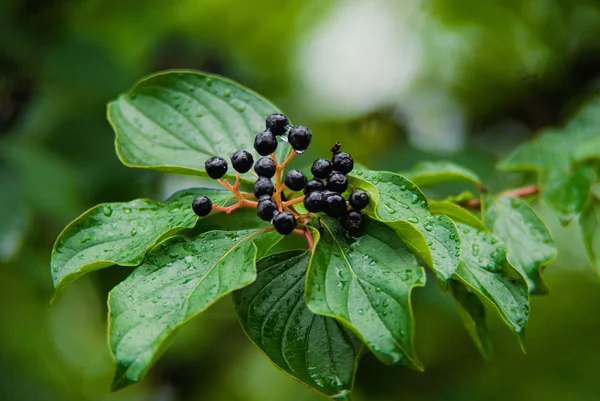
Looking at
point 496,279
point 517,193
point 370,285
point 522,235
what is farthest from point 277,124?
Result: point 517,193

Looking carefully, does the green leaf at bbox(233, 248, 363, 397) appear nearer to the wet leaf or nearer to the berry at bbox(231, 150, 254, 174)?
the berry at bbox(231, 150, 254, 174)

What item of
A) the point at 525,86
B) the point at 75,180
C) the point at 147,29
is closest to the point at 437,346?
the point at 525,86

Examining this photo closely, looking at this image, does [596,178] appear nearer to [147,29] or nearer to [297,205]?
[297,205]

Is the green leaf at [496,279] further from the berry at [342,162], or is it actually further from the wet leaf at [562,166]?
the wet leaf at [562,166]

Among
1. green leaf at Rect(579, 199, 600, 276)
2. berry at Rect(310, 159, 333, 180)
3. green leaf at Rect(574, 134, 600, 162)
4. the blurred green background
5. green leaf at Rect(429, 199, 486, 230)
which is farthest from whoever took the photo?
the blurred green background

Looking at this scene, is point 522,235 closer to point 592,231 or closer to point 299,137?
point 592,231

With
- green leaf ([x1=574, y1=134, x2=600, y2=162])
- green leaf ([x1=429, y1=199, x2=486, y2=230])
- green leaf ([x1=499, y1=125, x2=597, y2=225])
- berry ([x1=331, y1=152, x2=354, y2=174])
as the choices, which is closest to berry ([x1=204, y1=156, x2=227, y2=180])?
berry ([x1=331, y1=152, x2=354, y2=174])

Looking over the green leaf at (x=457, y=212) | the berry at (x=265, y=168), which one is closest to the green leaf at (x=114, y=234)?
the berry at (x=265, y=168)
